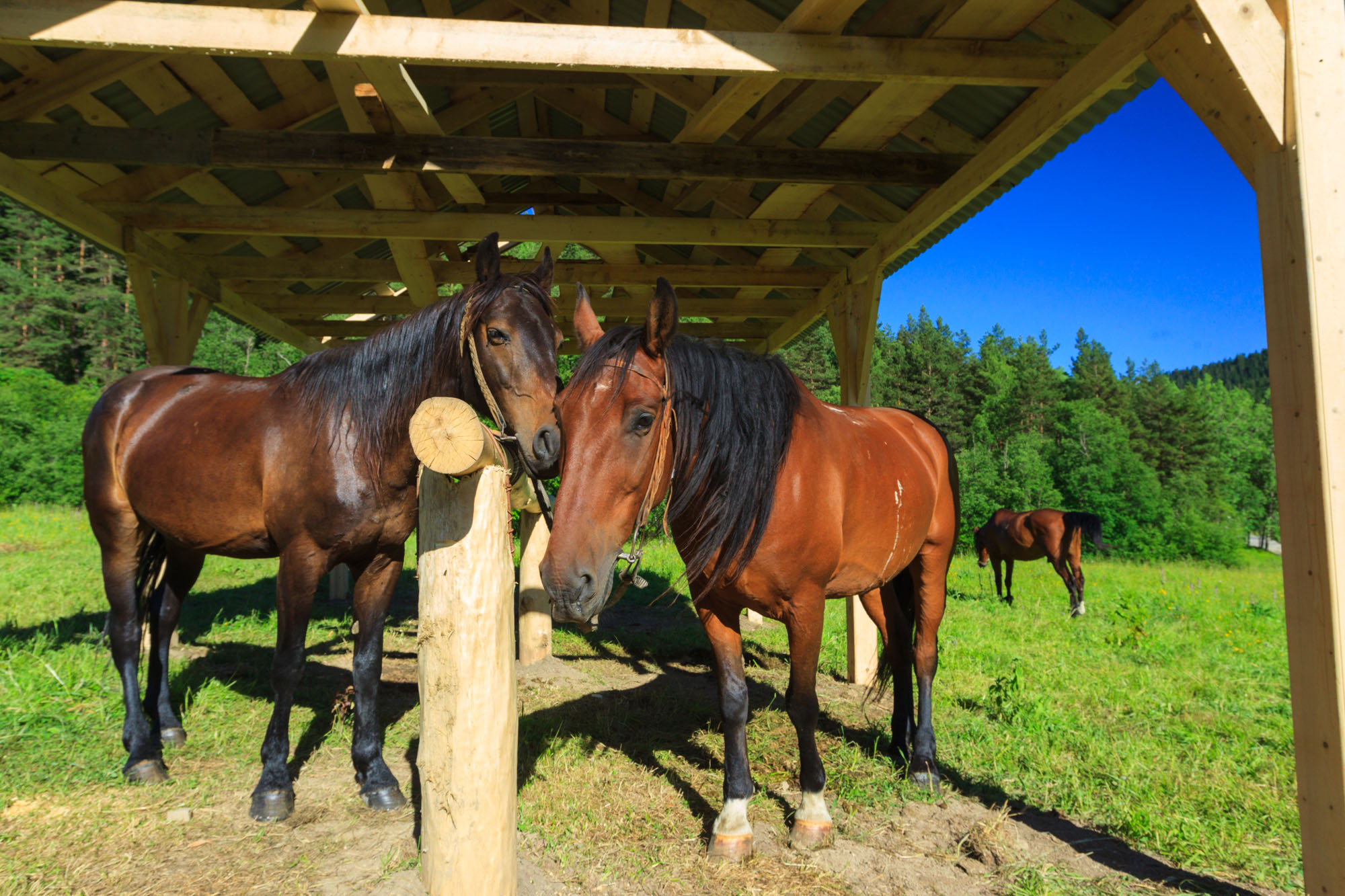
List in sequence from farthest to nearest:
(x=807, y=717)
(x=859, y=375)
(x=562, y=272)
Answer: (x=562, y=272) < (x=859, y=375) < (x=807, y=717)

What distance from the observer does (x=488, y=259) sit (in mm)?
3252

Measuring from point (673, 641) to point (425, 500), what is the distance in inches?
199

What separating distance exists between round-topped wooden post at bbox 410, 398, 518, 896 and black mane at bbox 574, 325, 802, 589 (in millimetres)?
744

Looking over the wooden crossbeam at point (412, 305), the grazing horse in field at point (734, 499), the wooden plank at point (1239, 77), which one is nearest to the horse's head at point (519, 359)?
the grazing horse in field at point (734, 499)

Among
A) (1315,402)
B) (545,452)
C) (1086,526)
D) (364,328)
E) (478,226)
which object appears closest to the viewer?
(1315,402)

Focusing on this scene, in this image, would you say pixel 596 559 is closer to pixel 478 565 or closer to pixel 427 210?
pixel 478 565

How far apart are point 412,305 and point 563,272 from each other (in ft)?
6.68

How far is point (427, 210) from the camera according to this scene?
5258mm

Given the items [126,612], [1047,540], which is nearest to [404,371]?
[126,612]

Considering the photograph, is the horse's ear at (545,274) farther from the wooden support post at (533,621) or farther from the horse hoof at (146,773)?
the horse hoof at (146,773)

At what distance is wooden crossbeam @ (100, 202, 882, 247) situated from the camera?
5.21 metres

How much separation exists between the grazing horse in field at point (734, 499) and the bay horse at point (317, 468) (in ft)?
1.45

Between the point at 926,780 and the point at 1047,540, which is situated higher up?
the point at 1047,540

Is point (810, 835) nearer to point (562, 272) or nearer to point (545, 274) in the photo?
point (545, 274)
